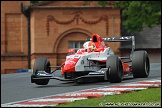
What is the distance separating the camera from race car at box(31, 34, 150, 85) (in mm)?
17750

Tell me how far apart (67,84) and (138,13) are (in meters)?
27.0

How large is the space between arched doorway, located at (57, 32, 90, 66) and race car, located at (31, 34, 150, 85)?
87.8 ft

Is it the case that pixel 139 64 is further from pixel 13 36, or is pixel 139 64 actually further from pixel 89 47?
pixel 13 36

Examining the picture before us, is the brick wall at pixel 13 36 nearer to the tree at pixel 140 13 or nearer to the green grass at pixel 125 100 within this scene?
the tree at pixel 140 13

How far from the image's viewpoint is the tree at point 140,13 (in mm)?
43709

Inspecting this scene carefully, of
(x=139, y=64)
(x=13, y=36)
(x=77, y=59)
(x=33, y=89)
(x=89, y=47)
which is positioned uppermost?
(x=13, y=36)

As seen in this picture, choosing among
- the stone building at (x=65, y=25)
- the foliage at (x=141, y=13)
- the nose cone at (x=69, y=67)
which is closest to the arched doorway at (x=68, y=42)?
the stone building at (x=65, y=25)

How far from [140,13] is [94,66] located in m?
26.3

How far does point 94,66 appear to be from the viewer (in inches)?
741

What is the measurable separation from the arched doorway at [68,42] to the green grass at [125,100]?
32564 millimetres

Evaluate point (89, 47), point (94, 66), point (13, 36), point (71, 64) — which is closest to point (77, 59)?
point (71, 64)

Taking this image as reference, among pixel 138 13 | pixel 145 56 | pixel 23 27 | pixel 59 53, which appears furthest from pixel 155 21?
pixel 145 56

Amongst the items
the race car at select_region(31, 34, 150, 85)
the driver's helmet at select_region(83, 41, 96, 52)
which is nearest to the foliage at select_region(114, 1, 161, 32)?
the race car at select_region(31, 34, 150, 85)

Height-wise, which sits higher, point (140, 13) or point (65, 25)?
point (140, 13)
